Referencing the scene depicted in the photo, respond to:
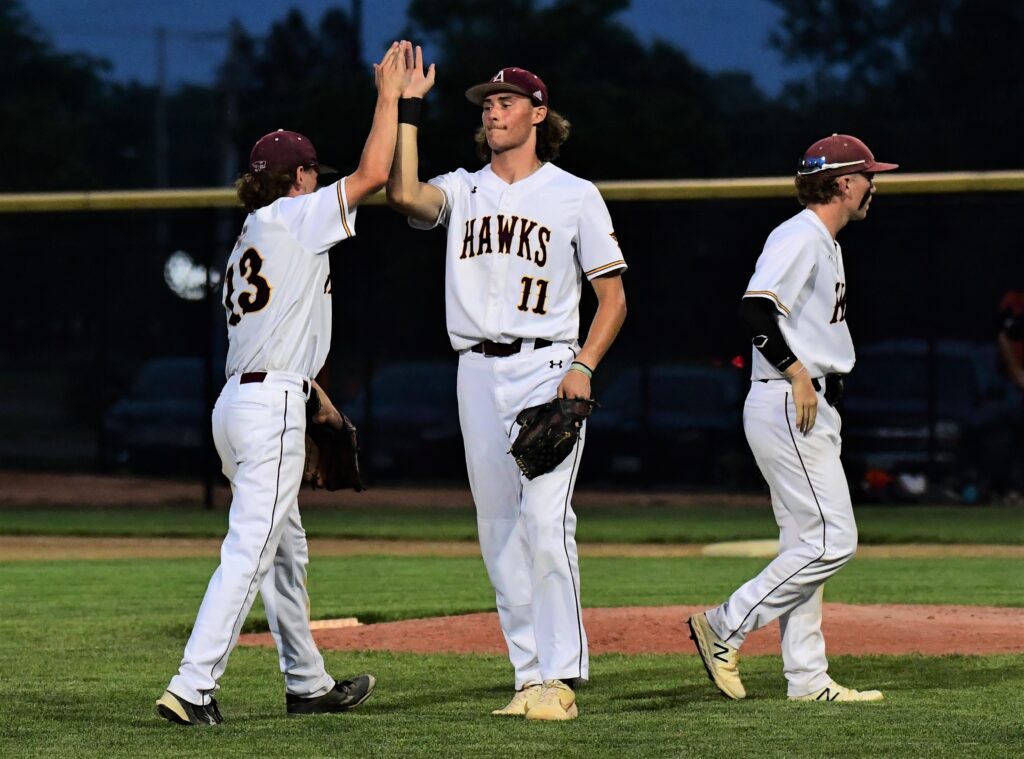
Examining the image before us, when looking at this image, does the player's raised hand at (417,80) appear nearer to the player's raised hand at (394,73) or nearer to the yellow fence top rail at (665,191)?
the player's raised hand at (394,73)

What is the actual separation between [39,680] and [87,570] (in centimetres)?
550

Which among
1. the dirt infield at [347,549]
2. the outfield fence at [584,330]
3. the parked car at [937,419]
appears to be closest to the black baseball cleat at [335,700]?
the dirt infield at [347,549]

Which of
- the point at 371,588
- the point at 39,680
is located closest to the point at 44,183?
the point at 371,588

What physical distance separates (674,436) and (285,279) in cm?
1318

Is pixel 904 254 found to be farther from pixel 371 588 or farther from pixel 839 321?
pixel 839 321

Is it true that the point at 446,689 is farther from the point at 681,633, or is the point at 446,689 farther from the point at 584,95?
the point at 584,95

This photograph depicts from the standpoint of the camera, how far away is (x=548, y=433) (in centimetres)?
544

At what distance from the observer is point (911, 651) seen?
7664 millimetres

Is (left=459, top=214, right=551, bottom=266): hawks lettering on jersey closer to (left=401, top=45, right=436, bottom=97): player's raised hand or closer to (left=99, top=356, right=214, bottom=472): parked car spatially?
(left=401, top=45, right=436, bottom=97): player's raised hand

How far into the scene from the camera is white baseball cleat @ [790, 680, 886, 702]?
6.02 meters

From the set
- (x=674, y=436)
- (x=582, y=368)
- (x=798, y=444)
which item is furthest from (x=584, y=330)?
(x=582, y=368)

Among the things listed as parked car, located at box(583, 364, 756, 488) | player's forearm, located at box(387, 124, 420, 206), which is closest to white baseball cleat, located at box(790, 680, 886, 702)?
player's forearm, located at box(387, 124, 420, 206)

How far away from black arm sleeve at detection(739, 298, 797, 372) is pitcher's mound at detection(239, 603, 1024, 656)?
7.05 ft

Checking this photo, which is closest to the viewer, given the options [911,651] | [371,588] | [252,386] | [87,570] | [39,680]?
[252,386]
